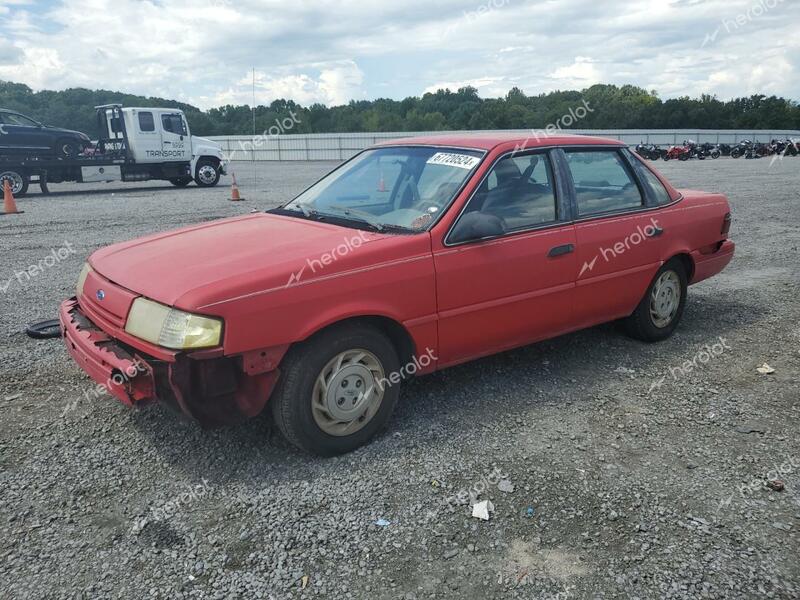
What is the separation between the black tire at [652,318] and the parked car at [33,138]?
1800cm

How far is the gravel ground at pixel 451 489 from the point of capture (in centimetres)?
256

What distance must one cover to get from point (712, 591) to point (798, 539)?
24.1 inches

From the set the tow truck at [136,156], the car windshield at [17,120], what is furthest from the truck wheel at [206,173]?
the car windshield at [17,120]

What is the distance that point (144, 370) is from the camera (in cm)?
306

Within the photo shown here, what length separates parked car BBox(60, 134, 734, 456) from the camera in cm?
306

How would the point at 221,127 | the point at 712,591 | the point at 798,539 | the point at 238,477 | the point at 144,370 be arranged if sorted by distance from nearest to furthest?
the point at 712,591, the point at 798,539, the point at 144,370, the point at 238,477, the point at 221,127

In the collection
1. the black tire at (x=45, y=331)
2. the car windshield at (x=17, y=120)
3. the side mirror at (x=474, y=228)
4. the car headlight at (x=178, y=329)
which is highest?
the car windshield at (x=17, y=120)

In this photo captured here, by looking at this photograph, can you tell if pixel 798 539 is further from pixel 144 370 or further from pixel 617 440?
pixel 144 370

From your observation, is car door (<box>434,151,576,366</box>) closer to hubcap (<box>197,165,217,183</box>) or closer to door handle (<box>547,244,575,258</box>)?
door handle (<box>547,244,575,258</box>)

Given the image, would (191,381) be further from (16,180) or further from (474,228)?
(16,180)

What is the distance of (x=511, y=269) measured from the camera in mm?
3936

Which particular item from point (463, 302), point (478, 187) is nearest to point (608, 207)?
point (478, 187)

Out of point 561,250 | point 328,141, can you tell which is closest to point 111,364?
point 561,250

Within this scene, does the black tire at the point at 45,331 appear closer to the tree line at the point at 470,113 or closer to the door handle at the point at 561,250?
the door handle at the point at 561,250
